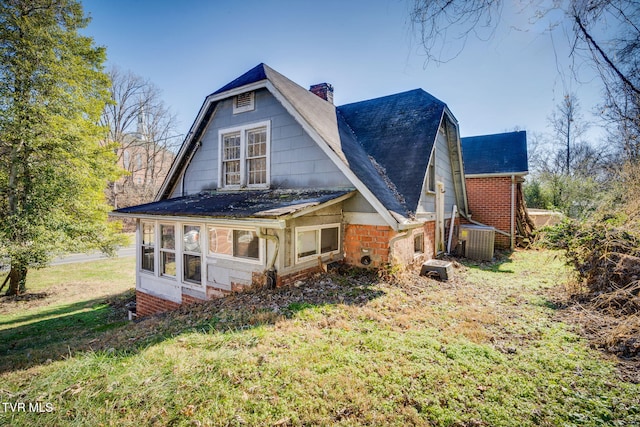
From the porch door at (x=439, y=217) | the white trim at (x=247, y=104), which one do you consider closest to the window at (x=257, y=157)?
the white trim at (x=247, y=104)

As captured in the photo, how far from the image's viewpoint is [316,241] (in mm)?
7152

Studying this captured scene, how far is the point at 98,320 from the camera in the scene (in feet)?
29.7

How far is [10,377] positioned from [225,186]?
6.68m

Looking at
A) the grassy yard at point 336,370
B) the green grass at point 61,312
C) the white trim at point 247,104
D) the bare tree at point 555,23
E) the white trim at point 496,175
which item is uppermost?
the white trim at point 247,104

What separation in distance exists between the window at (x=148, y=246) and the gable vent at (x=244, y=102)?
15.4ft

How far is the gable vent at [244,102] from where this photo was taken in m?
8.92

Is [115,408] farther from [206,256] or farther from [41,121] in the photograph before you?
[41,121]

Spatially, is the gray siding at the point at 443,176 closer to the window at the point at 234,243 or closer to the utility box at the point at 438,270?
the utility box at the point at 438,270

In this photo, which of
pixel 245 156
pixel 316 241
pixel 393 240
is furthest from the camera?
pixel 245 156

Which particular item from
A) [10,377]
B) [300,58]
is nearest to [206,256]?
[10,377]

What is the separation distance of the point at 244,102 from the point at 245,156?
68.6 inches

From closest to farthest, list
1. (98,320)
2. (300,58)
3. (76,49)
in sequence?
(300,58) < (98,320) < (76,49)

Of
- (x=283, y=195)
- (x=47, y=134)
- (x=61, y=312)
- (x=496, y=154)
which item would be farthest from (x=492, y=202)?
(x=47, y=134)

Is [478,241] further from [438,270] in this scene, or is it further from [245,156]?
[245,156]
